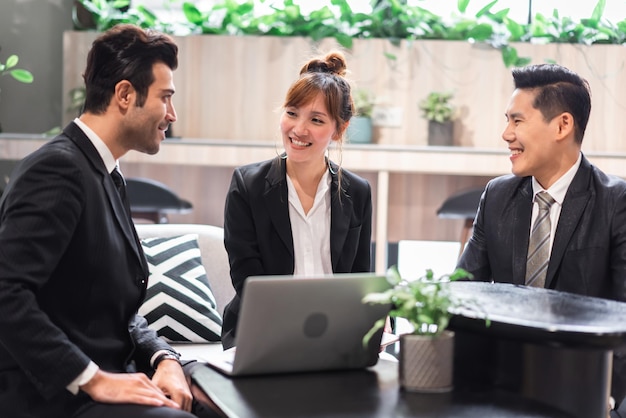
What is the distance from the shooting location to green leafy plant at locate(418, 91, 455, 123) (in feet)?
16.5

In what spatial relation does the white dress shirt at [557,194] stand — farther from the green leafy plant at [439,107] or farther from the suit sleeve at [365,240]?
the green leafy plant at [439,107]

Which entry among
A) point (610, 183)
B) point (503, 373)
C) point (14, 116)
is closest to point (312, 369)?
point (503, 373)

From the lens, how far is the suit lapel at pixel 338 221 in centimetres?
288

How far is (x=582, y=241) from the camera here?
102 inches

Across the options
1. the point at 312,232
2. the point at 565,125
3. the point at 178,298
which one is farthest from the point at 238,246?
the point at 565,125

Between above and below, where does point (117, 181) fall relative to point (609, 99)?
below

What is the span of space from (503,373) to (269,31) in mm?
3776

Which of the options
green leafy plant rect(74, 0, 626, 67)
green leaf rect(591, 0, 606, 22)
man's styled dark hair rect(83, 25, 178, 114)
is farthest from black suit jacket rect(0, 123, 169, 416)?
green leaf rect(591, 0, 606, 22)

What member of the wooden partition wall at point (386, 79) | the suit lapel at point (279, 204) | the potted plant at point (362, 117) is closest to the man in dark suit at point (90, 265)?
the suit lapel at point (279, 204)

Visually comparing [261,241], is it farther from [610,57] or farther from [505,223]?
[610,57]

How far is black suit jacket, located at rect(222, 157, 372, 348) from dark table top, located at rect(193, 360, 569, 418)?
887mm

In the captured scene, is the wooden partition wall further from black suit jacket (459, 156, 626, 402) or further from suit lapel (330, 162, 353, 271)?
black suit jacket (459, 156, 626, 402)

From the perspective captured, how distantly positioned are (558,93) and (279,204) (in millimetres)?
907

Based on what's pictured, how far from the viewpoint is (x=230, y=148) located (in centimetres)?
484
